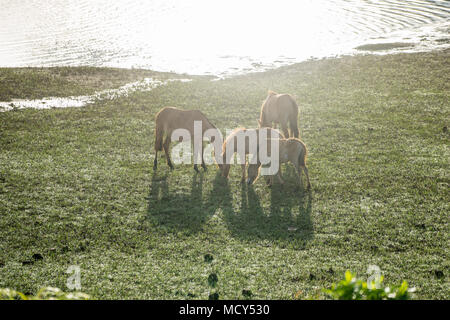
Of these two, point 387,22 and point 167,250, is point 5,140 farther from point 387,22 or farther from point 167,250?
point 387,22

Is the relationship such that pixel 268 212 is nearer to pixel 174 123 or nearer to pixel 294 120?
pixel 174 123

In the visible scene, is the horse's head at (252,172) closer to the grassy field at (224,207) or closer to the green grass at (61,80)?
the grassy field at (224,207)

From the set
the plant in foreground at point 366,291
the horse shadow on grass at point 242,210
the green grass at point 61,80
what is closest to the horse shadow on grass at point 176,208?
the horse shadow on grass at point 242,210

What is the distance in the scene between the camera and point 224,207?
30.6 feet

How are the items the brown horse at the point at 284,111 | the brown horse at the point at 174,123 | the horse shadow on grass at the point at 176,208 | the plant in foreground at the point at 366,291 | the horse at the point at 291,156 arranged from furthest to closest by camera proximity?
the brown horse at the point at 284,111 < the brown horse at the point at 174,123 < the horse at the point at 291,156 < the horse shadow on grass at the point at 176,208 < the plant in foreground at the point at 366,291

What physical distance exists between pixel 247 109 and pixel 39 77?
11.6 metres

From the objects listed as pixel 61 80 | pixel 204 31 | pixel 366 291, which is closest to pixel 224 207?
pixel 366 291

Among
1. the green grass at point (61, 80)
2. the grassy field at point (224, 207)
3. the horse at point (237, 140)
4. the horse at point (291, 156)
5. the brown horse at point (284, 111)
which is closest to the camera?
the grassy field at point (224, 207)

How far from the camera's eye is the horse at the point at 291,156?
987 centimetres

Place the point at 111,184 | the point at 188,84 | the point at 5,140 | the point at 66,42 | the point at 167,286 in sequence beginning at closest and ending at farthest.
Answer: the point at 167,286 → the point at 111,184 → the point at 5,140 → the point at 188,84 → the point at 66,42

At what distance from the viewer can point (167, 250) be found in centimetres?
747

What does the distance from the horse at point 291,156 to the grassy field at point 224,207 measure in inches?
11.3
